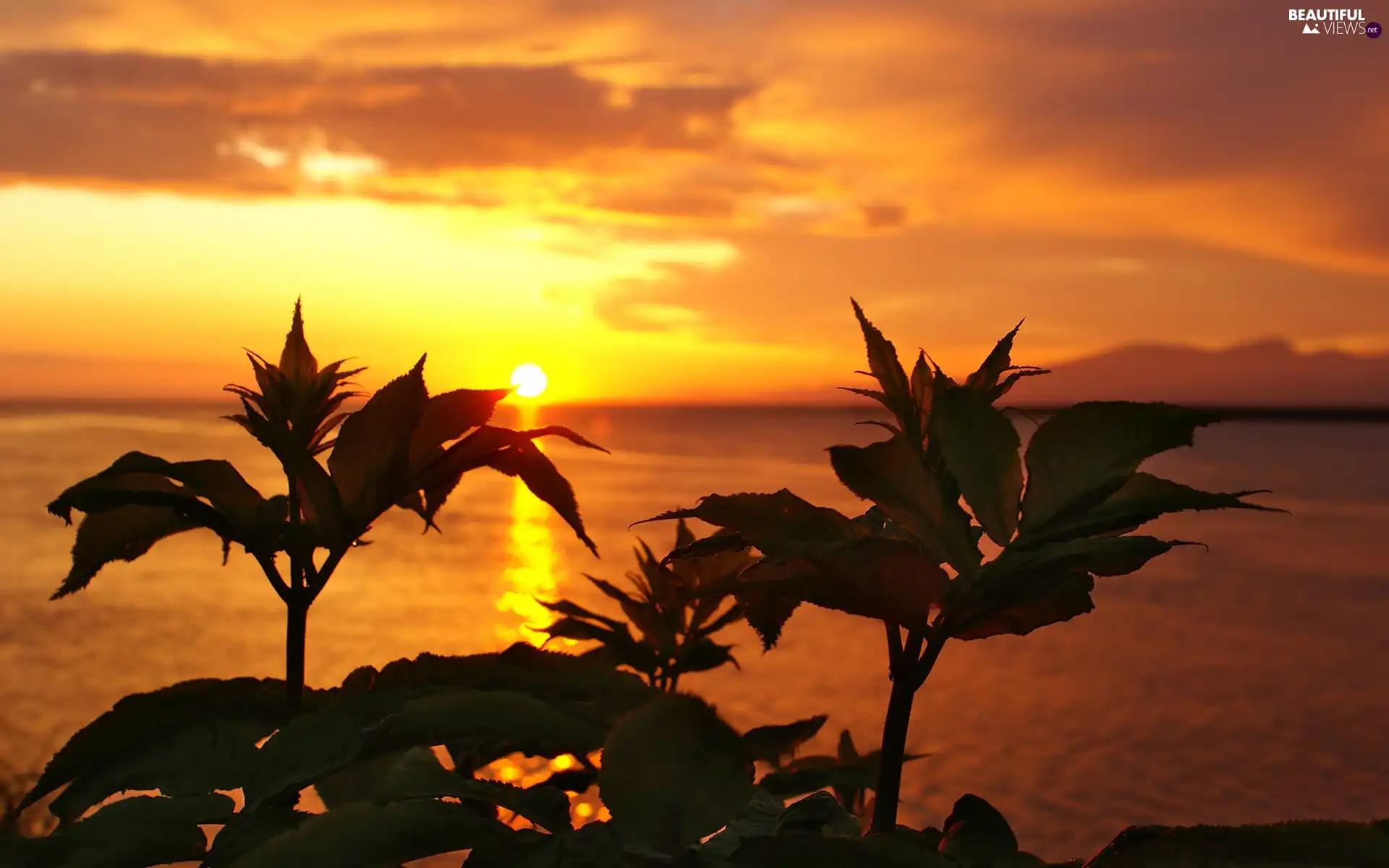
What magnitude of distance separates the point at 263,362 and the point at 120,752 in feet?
2.00

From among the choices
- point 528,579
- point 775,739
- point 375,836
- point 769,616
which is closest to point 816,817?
point 769,616

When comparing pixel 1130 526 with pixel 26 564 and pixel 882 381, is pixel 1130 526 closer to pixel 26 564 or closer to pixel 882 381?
pixel 882 381

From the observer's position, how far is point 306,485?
1490 millimetres

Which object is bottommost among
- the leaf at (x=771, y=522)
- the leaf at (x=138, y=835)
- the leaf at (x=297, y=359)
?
the leaf at (x=138, y=835)

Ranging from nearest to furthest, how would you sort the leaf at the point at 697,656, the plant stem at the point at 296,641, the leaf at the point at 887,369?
the leaf at the point at 887,369 < the plant stem at the point at 296,641 < the leaf at the point at 697,656

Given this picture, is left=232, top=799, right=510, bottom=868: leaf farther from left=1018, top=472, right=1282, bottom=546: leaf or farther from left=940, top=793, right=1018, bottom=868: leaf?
left=1018, top=472, right=1282, bottom=546: leaf

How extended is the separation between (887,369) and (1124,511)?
35 cm

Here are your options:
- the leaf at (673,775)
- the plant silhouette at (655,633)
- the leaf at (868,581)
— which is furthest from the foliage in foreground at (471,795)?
the plant silhouette at (655,633)

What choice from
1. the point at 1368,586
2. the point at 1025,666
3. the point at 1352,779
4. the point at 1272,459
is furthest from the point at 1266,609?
the point at 1272,459

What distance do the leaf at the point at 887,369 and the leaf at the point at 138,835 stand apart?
874 mm

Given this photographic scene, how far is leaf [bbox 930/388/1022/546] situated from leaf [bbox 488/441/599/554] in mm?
564

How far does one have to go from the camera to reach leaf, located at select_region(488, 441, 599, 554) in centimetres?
148

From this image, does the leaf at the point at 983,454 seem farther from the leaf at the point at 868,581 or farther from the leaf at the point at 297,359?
the leaf at the point at 297,359

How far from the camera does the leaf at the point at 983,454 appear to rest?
108cm
